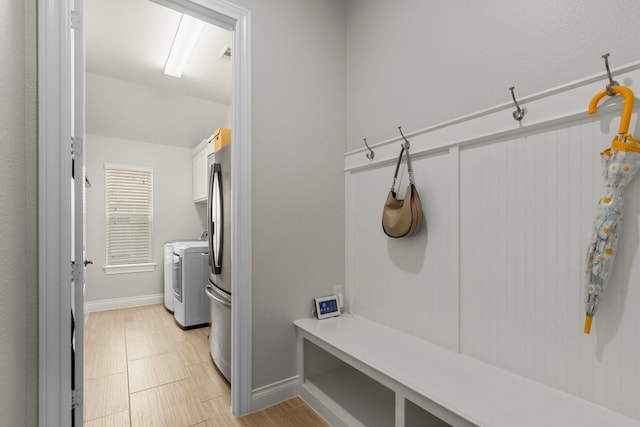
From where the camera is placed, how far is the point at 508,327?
1.36m

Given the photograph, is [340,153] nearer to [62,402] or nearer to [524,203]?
[524,203]

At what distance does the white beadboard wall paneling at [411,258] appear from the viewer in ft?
5.25

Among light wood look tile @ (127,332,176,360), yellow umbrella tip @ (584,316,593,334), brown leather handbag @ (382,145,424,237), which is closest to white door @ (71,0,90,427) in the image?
light wood look tile @ (127,332,176,360)

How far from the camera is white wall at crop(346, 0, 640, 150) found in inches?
45.1

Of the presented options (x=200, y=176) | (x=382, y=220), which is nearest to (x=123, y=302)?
(x=200, y=176)

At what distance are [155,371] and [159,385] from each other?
258 mm

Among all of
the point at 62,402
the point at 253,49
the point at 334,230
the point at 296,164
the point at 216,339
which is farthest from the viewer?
the point at 216,339

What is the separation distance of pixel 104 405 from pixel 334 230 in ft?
6.01

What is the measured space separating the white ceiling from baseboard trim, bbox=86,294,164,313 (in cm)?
277

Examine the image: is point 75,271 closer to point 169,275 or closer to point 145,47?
point 145,47

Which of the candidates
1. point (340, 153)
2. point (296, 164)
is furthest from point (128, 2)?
point (340, 153)

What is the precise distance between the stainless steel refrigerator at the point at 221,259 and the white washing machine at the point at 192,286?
0.91 meters

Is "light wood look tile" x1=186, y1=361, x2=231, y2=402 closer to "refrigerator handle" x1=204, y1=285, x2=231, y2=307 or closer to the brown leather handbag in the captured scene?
"refrigerator handle" x1=204, y1=285, x2=231, y2=307

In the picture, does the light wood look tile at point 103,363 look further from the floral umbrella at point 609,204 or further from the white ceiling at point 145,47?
the floral umbrella at point 609,204
